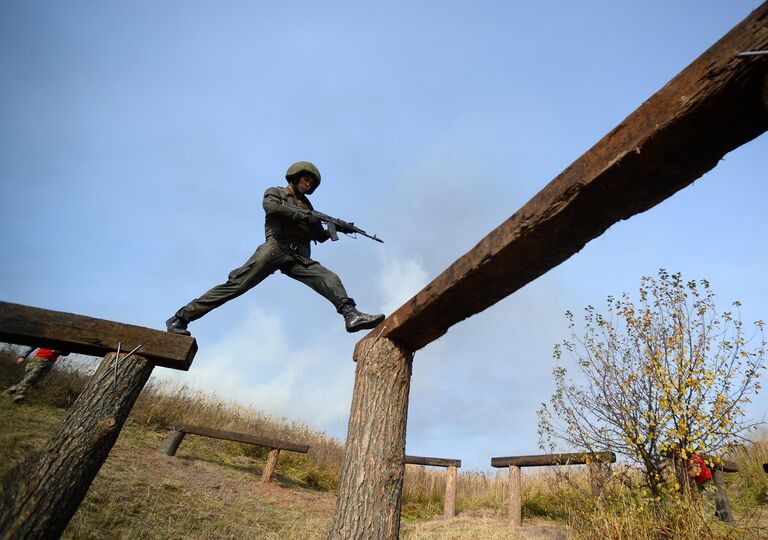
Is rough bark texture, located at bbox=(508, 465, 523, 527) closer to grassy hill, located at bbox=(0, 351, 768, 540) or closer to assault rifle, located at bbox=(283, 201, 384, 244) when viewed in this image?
grassy hill, located at bbox=(0, 351, 768, 540)

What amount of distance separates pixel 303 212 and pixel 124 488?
4.73 meters

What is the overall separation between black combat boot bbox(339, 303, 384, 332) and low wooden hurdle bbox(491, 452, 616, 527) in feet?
14.0

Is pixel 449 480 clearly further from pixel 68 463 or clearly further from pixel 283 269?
pixel 68 463

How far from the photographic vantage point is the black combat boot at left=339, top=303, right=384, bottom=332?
11.4ft

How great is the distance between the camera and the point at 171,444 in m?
8.03

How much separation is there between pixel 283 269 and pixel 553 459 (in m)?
5.54

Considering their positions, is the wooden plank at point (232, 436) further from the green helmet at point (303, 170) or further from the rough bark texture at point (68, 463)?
the rough bark texture at point (68, 463)

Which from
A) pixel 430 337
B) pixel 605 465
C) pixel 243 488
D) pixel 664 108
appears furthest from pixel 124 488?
pixel 664 108

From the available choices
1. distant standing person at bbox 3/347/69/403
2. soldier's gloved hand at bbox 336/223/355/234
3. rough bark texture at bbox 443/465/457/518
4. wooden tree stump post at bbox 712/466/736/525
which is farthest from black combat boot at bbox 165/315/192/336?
wooden tree stump post at bbox 712/466/736/525

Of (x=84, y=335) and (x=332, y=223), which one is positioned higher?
(x=332, y=223)

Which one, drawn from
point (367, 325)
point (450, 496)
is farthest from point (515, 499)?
point (367, 325)

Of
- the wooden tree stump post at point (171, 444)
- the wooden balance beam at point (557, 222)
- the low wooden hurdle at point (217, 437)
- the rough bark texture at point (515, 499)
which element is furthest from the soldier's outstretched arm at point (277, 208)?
the wooden tree stump post at point (171, 444)

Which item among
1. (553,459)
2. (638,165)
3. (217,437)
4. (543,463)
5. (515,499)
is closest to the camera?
(638,165)

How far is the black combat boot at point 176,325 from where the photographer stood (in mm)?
3499
